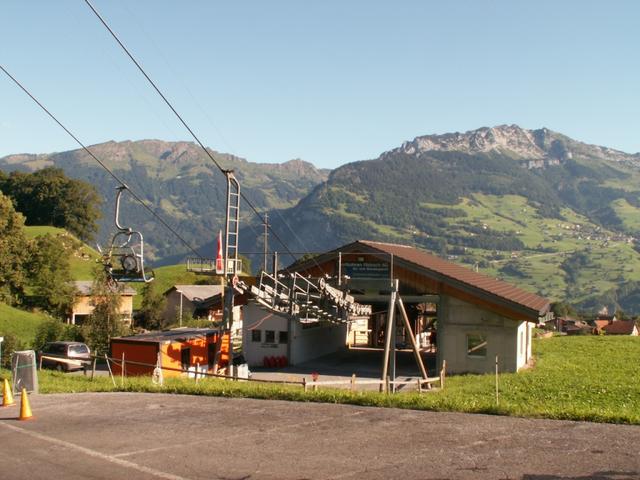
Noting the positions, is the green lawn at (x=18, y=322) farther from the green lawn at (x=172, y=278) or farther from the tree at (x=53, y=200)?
the tree at (x=53, y=200)

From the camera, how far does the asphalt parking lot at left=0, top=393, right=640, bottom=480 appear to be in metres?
11.1

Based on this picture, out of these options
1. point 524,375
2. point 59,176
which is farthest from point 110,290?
point 59,176

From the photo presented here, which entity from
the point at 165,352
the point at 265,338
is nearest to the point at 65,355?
the point at 165,352

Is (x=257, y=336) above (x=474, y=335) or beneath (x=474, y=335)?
beneath

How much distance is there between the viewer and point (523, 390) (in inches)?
1001

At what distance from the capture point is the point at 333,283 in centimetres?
2920

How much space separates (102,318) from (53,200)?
2781 inches

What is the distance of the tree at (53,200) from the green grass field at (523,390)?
80269 mm

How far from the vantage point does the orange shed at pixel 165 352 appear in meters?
27.8

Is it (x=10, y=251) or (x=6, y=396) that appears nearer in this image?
(x=6, y=396)

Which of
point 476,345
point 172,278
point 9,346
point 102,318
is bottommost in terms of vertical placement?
point 9,346

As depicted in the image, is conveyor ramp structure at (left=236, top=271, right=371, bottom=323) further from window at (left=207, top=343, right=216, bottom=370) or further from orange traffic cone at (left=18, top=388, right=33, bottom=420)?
orange traffic cone at (left=18, top=388, right=33, bottom=420)

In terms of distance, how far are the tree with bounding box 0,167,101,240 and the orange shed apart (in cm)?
7955

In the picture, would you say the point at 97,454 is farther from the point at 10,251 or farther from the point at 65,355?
the point at 10,251
